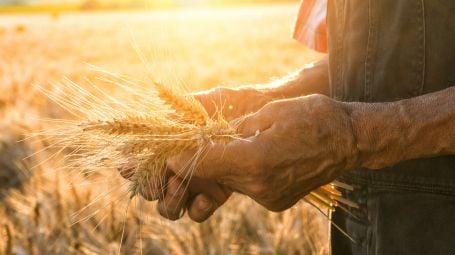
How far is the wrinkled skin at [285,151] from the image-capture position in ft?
4.70

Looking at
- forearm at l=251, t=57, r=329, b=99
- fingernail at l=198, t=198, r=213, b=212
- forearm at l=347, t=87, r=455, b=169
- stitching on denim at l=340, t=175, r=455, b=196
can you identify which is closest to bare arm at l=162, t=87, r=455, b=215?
forearm at l=347, t=87, r=455, b=169

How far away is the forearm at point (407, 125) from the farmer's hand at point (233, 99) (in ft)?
1.52

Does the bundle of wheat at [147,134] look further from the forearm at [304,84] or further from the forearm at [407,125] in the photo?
the forearm at [304,84]

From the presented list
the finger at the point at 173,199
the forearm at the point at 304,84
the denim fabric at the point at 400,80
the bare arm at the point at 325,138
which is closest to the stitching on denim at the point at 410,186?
the denim fabric at the point at 400,80

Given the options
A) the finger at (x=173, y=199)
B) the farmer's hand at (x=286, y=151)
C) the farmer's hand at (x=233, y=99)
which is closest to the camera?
the farmer's hand at (x=286, y=151)

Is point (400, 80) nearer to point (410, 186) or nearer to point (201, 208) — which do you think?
point (410, 186)

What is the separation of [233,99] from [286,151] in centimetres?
47

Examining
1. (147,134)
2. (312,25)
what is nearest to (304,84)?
(312,25)

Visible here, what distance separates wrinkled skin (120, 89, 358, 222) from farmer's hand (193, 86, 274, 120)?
30cm

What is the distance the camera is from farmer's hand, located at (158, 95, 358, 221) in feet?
4.70

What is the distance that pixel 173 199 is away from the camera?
1733 millimetres

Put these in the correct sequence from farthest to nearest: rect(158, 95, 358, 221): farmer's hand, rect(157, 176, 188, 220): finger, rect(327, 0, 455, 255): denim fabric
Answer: rect(157, 176, 188, 220): finger, rect(327, 0, 455, 255): denim fabric, rect(158, 95, 358, 221): farmer's hand

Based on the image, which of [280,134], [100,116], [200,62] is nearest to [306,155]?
[280,134]

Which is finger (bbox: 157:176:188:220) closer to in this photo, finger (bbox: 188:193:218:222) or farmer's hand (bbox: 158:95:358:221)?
finger (bbox: 188:193:218:222)
